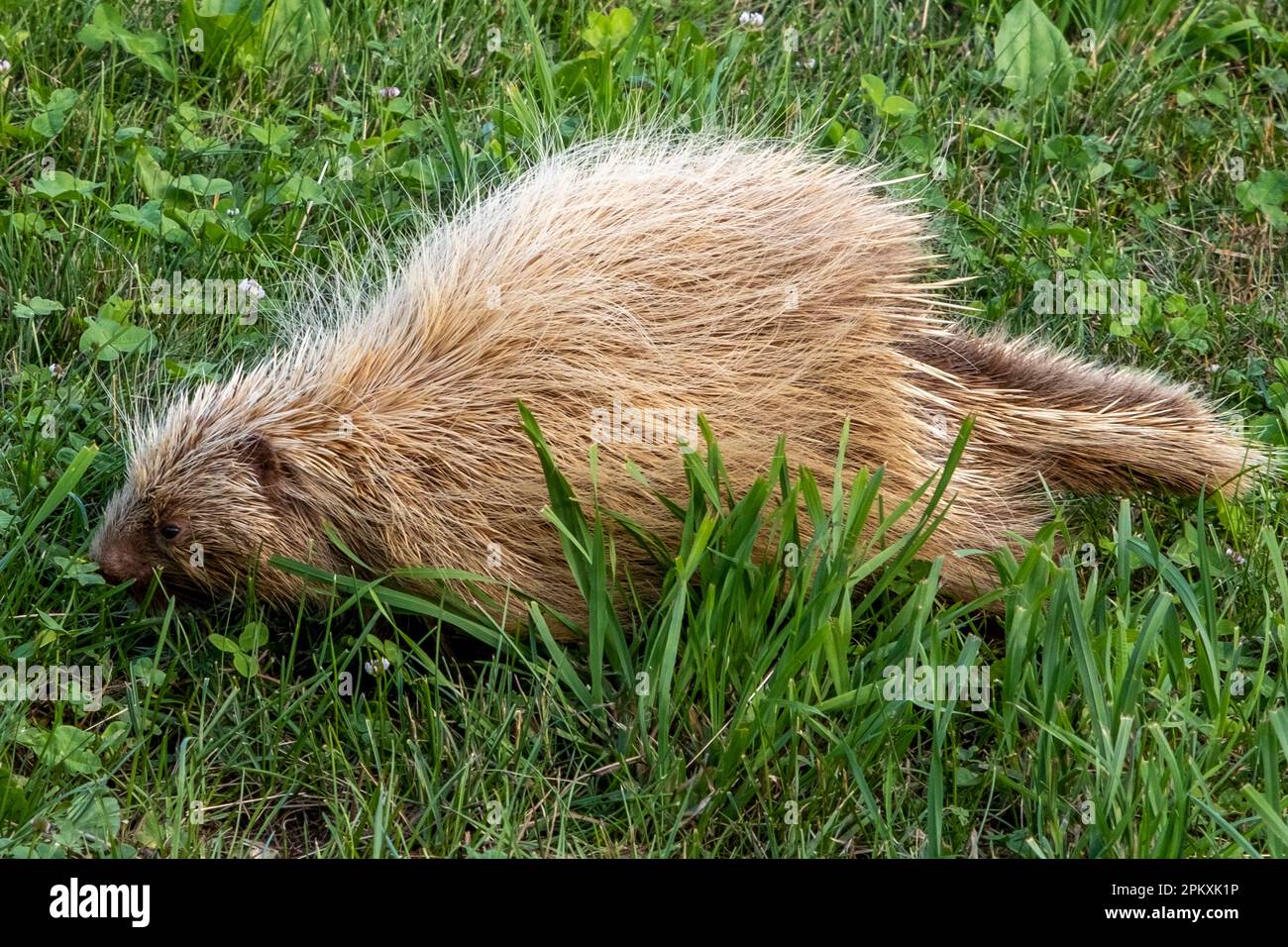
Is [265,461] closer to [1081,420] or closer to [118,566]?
[118,566]

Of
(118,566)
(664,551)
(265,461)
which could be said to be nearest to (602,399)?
(664,551)

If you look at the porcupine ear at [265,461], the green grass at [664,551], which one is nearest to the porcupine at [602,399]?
the porcupine ear at [265,461]

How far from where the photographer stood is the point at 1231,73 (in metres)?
6.20

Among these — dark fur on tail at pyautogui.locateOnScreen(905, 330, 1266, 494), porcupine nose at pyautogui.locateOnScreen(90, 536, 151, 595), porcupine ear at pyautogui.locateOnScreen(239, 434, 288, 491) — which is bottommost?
porcupine nose at pyautogui.locateOnScreen(90, 536, 151, 595)

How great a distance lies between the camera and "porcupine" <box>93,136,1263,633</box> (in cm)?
388

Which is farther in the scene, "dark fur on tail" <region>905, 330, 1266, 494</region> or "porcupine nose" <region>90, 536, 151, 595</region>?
A: "dark fur on tail" <region>905, 330, 1266, 494</region>

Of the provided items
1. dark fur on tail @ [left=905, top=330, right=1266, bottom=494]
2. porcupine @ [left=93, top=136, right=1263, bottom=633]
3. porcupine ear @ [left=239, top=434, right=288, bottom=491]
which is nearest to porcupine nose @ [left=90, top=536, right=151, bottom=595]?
porcupine @ [left=93, top=136, right=1263, bottom=633]

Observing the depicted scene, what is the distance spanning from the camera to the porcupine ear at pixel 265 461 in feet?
13.1

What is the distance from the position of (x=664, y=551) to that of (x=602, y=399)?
44cm

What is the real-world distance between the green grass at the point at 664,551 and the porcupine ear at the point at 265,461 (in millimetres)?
400

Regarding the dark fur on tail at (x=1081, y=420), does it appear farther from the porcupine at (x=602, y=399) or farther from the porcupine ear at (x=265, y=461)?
the porcupine ear at (x=265, y=461)

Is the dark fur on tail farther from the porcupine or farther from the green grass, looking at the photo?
the green grass

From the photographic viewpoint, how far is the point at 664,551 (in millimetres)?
3865

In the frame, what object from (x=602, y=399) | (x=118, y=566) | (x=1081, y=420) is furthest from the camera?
(x=1081, y=420)
